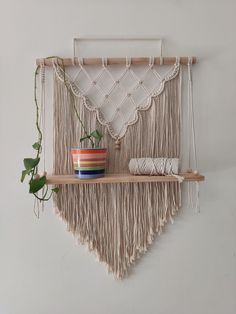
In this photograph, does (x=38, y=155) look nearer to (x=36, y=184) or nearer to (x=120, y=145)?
(x=36, y=184)

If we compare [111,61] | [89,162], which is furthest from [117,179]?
[111,61]

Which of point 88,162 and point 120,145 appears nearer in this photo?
point 88,162

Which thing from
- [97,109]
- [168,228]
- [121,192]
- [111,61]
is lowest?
[168,228]

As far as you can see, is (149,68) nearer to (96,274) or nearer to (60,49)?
(60,49)

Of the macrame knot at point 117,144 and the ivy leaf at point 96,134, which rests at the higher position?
the ivy leaf at point 96,134

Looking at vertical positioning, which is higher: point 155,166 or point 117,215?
point 155,166

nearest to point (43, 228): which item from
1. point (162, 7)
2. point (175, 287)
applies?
point (175, 287)

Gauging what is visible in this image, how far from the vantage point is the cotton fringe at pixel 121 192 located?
1.04 m

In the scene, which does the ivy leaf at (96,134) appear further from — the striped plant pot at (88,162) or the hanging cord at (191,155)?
the hanging cord at (191,155)

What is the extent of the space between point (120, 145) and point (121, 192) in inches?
6.4

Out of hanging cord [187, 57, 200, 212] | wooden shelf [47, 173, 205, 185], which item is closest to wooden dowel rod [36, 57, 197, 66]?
hanging cord [187, 57, 200, 212]

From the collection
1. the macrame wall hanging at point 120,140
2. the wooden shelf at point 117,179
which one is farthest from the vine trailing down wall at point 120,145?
the wooden shelf at point 117,179

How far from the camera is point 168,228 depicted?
42.2 inches

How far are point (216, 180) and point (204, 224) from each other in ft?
0.53
